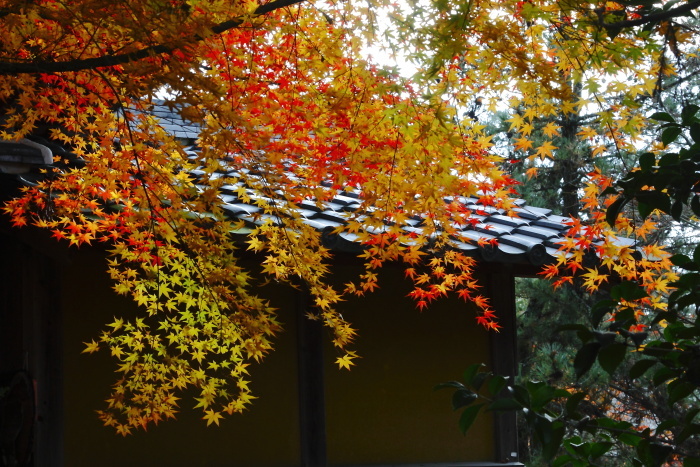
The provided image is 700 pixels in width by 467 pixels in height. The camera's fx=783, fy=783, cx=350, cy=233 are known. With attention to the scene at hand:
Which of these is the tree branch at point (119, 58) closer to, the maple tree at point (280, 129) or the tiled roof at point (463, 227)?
the maple tree at point (280, 129)

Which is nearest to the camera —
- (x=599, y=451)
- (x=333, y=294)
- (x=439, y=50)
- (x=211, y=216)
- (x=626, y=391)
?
(x=599, y=451)

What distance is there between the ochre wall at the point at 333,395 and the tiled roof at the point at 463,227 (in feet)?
2.17

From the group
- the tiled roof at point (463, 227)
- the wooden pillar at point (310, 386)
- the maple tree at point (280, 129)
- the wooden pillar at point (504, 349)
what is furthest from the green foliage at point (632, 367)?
the wooden pillar at point (504, 349)

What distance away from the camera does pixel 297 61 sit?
4.10 metres

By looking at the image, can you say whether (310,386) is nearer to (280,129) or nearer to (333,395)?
(333,395)

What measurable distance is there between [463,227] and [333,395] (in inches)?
58.1

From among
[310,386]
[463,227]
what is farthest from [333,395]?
[463,227]

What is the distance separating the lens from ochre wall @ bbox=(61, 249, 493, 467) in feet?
16.5

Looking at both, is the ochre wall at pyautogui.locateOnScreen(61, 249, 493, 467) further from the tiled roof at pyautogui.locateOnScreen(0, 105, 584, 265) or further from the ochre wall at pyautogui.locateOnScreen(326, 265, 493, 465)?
the tiled roof at pyautogui.locateOnScreen(0, 105, 584, 265)

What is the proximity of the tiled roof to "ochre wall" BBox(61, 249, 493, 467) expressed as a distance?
662mm

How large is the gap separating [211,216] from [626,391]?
7.80 m

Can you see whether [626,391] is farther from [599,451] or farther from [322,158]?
[599,451]

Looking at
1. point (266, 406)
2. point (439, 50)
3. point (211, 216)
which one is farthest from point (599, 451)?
point (266, 406)

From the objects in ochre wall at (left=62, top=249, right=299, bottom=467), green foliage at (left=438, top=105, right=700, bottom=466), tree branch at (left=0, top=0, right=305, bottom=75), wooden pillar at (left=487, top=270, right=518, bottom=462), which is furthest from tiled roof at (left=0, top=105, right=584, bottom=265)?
green foliage at (left=438, top=105, right=700, bottom=466)
